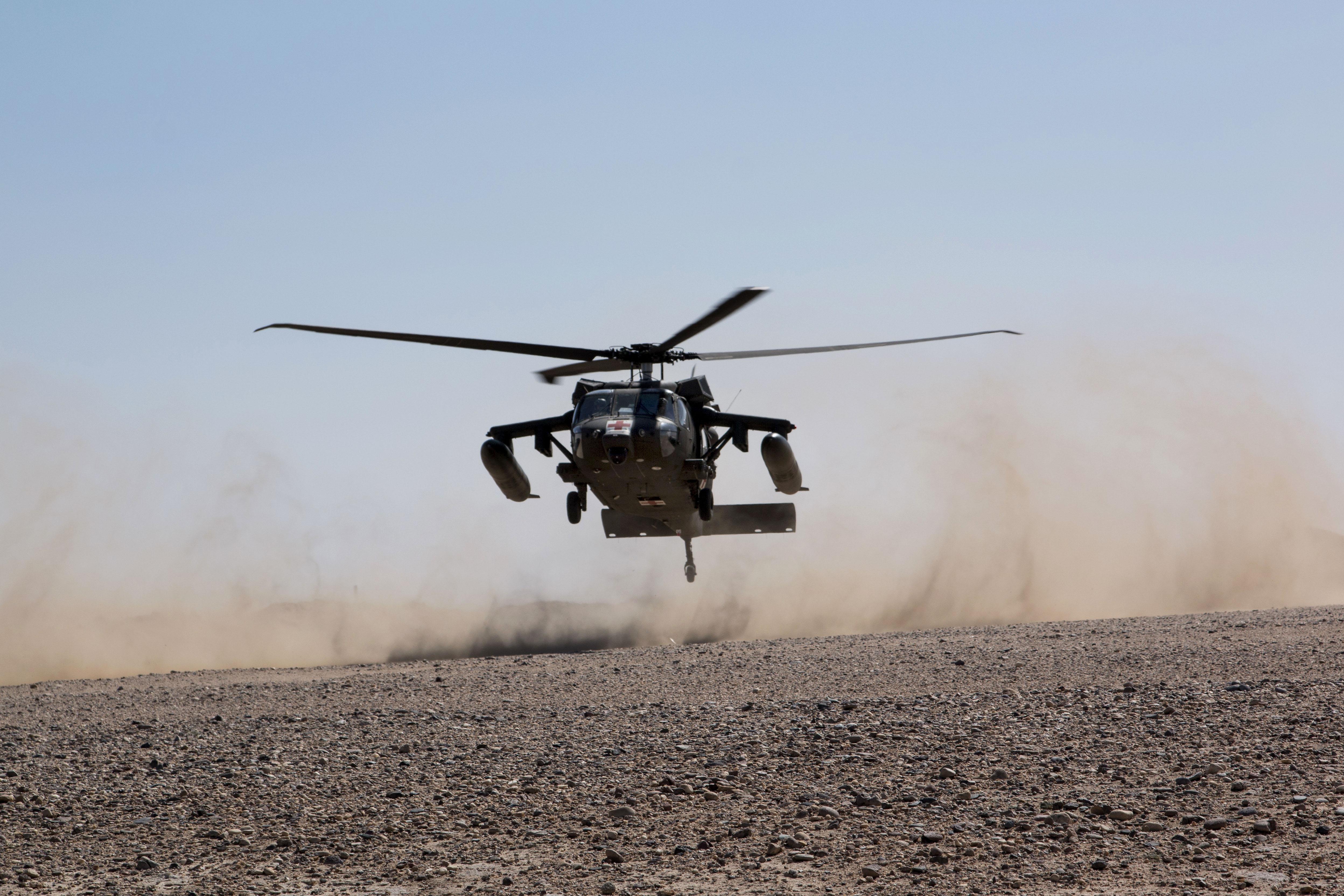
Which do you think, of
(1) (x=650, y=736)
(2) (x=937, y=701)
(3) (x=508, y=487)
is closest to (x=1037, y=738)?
(2) (x=937, y=701)

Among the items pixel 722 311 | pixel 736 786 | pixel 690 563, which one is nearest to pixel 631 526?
pixel 690 563

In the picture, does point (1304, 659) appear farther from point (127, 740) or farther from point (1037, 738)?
point (127, 740)

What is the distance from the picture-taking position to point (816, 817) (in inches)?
332

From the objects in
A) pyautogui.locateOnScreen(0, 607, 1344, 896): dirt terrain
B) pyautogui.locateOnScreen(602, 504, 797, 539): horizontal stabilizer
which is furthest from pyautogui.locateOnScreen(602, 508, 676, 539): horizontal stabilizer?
pyautogui.locateOnScreen(0, 607, 1344, 896): dirt terrain

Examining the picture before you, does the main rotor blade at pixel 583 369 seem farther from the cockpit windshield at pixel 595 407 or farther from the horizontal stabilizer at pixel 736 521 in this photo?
the horizontal stabilizer at pixel 736 521

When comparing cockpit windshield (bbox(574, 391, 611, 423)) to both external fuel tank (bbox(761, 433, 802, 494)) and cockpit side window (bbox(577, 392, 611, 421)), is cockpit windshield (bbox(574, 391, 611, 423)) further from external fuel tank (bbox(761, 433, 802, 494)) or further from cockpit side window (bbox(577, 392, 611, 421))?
external fuel tank (bbox(761, 433, 802, 494))

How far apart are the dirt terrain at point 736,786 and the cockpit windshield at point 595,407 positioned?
15.6 feet

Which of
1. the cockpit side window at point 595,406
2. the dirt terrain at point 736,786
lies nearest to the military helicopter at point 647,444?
the cockpit side window at point 595,406

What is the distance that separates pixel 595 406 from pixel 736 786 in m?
9.96

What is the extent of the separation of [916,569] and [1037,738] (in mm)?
22712

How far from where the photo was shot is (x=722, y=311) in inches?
617

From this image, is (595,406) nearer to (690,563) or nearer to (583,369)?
(583,369)

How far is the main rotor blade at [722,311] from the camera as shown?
14.8 meters

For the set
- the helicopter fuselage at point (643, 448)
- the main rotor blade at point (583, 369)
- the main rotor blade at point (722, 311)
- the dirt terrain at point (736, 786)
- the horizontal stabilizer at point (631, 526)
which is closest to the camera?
the dirt terrain at point (736, 786)
